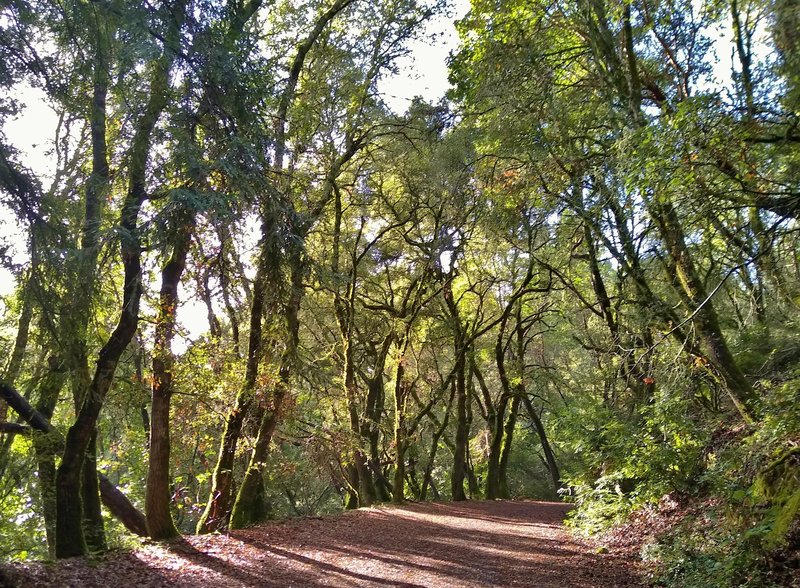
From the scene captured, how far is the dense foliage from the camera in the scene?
4734 mm

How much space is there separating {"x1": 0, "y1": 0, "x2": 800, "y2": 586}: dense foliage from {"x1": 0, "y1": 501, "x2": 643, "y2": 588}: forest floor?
70 cm

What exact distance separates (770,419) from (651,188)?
2911 mm

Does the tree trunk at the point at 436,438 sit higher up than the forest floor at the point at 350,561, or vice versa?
the tree trunk at the point at 436,438

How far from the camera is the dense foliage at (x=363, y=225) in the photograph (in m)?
4.73

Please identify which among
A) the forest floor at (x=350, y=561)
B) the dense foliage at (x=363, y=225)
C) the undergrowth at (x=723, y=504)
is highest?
the dense foliage at (x=363, y=225)

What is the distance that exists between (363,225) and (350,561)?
9917 mm

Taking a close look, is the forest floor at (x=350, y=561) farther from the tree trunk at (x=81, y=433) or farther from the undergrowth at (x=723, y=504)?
the undergrowth at (x=723, y=504)

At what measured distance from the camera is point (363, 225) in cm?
1552

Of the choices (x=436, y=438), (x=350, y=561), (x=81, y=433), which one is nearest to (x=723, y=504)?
(x=350, y=561)

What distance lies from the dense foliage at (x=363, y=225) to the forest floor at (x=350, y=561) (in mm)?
698

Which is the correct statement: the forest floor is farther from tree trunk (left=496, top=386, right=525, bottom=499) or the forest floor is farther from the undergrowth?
tree trunk (left=496, top=386, right=525, bottom=499)

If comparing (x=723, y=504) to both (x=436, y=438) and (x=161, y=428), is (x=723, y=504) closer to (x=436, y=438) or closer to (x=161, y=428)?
(x=161, y=428)

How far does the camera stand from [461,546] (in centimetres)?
903

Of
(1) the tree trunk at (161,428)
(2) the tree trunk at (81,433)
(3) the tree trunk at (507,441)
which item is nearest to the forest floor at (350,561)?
(1) the tree trunk at (161,428)
